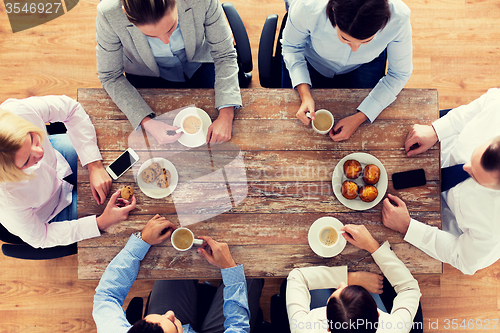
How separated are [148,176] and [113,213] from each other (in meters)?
0.23

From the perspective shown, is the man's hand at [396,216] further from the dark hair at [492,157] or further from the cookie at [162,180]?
the cookie at [162,180]

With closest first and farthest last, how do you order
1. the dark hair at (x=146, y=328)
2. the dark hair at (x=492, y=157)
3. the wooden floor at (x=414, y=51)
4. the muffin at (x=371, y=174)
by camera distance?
the dark hair at (x=492, y=157) < the dark hair at (x=146, y=328) < the muffin at (x=371, y=174) < the wooden floor at (x=414, y=51)

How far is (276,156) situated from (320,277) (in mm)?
610

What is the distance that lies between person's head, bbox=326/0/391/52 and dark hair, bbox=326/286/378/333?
1.05 meters

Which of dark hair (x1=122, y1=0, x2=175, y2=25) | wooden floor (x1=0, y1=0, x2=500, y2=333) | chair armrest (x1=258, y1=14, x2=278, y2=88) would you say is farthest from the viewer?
wooden floor (x1=0, y1=0, x2=500, y2=333)

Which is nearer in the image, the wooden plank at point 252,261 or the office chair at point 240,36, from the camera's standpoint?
the wooden plank at point 252,261

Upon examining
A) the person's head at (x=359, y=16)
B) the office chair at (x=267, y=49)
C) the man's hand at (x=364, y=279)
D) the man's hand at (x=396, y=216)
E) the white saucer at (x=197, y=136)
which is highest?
the person's head at (x=359, y=16)

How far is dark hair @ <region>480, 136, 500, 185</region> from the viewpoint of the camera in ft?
3.93

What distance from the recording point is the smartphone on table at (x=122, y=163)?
148cm

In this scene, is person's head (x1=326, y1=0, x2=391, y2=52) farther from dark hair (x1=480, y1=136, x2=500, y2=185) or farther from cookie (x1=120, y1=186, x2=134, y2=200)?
cookie (x1=120, y1=186, x2=134, y2=200)

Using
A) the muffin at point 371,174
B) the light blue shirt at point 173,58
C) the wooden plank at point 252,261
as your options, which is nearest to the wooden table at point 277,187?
the wooden plank at point 252,261

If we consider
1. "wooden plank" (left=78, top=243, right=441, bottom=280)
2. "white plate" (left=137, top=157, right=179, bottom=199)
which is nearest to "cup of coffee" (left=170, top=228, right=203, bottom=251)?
"wooden plank" (left=78, top=243, right=441, bottom=280)

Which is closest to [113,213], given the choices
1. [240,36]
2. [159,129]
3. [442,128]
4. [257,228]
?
[159,129]

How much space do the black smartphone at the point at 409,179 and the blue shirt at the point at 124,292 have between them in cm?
86
